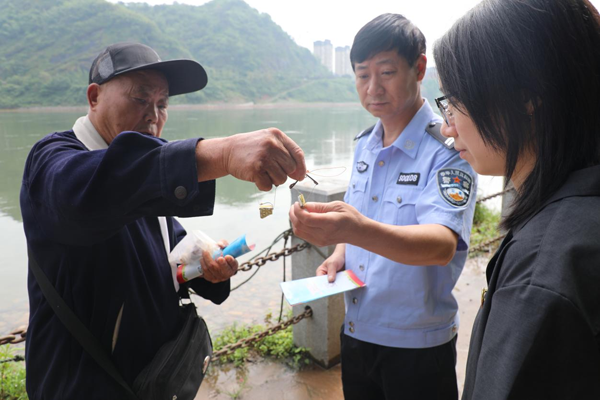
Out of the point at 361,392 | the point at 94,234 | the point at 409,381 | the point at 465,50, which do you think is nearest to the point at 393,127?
the point at 465,50

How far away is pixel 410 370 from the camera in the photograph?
1590 millimetres

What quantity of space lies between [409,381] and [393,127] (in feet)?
3.69

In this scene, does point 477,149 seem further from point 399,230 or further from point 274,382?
point 274,382

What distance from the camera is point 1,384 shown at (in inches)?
103

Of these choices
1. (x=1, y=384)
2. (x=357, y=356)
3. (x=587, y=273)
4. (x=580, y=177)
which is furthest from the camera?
(x=1, y=384)

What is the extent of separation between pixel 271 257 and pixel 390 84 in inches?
53.4

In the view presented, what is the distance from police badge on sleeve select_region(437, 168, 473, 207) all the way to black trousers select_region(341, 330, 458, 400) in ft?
2.03

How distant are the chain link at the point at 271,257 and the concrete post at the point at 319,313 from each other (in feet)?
0.22

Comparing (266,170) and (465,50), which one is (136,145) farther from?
(465,50)

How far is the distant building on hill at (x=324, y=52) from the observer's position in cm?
3234

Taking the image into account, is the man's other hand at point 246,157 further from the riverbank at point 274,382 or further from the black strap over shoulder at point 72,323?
the riverbank at point 274,382

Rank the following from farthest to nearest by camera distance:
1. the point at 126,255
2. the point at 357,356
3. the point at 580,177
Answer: the point at 357,356 → the point at 126,255 → the point at 580,177

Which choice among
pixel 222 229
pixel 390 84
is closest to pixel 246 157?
pixel 390 84

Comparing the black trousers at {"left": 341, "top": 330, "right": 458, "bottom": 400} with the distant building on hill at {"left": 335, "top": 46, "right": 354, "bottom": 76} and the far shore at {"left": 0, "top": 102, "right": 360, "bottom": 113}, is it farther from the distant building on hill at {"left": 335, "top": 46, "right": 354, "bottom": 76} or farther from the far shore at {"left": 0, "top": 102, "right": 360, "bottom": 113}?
the distant building on hill at {"left": 335, "top": 46, "right": 354, "bottom": 76}
